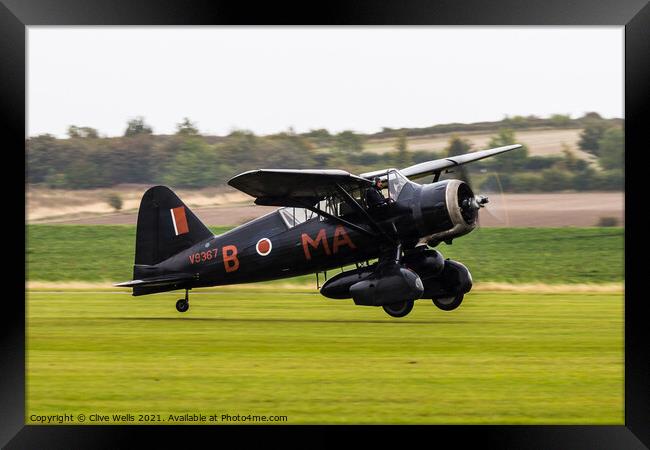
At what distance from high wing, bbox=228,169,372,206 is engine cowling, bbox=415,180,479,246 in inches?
43.7

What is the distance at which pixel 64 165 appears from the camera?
1113 inches

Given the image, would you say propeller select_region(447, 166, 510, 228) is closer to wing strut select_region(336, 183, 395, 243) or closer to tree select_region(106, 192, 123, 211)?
wing strut select_region(336, 183, 395, 243)

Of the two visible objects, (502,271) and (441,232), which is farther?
(502,271)

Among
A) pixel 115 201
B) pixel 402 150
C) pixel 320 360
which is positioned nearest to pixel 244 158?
pixel 115 201

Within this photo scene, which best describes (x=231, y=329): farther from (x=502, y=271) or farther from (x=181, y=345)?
(x=502, y=271)

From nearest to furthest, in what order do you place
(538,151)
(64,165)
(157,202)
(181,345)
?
(181,345)
(157,202)
(64,165)
(538,151)

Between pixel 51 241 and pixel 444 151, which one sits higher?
pixel 444 151

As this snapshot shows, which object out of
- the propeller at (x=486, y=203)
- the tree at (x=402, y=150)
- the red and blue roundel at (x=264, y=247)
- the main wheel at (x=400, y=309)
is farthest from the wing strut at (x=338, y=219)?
the tree at (x=402, y=150)

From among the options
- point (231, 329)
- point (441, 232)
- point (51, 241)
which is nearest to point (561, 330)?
point (441, 232)

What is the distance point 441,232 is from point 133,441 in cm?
887

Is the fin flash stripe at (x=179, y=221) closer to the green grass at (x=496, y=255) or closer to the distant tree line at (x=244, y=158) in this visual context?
the distant tree line at (x=244, y=158)

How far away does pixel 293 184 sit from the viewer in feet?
50.4

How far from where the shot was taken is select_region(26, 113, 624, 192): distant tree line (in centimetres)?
2725

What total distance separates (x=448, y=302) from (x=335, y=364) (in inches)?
248
